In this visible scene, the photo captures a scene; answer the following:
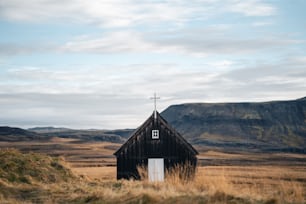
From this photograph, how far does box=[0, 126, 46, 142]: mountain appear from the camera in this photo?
15210 centimetres

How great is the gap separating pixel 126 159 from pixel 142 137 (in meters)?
1.72

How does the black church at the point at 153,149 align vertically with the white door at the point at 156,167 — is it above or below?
above

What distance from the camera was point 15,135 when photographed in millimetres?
166375

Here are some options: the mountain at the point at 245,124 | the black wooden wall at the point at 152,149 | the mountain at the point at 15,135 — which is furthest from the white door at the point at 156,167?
the mountain at the point at 15,135

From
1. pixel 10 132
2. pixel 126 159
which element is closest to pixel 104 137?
pixel 10 132

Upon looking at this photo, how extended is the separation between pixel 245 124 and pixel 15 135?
80526 mm

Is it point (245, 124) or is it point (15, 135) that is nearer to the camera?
point (15, 135)

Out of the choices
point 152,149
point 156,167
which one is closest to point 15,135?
point 152,149

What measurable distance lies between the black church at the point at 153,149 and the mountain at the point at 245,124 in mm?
114319

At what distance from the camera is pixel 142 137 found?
30516mm

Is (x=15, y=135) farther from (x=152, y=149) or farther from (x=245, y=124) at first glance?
(x=152, y=149)

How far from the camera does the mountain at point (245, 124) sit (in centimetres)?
15262

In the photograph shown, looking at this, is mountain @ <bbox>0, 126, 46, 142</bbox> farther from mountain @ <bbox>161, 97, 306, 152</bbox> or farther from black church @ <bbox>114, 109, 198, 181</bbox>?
black church @ <bbox>114, 109, 198, 181</bbox>

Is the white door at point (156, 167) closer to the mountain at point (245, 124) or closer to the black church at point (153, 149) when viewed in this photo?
the black church at point (153, 149)
